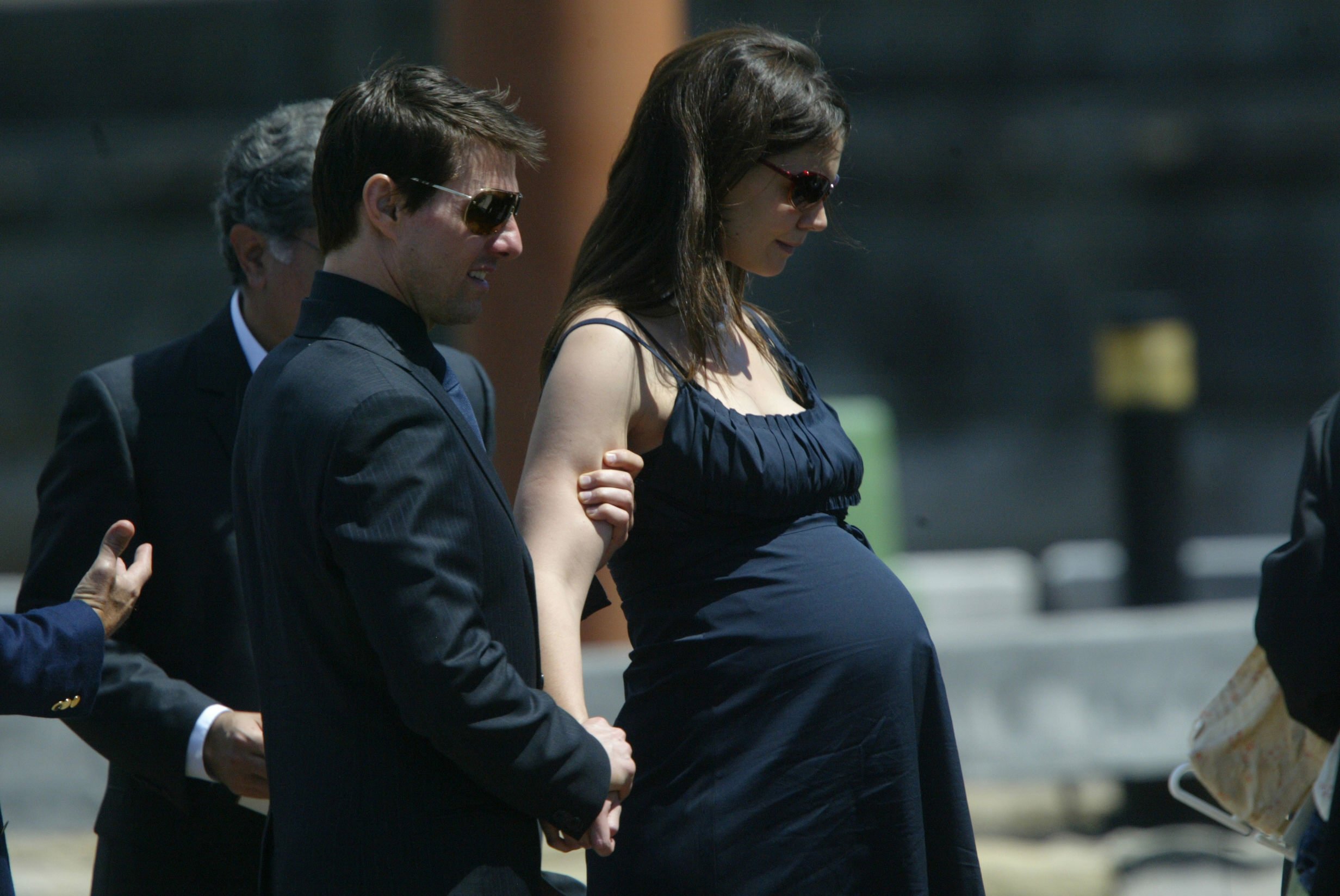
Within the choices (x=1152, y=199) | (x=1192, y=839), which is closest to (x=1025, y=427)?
(x=1152, y=199)

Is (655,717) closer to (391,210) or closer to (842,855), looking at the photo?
(842,855)

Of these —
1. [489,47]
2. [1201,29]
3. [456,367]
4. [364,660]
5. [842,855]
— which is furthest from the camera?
[1201,29]

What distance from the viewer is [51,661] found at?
197 centimetres

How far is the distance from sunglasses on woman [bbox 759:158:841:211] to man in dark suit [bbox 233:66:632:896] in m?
0.53

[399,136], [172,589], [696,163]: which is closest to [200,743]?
[172,589]

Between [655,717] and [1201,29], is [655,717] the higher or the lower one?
the lower one

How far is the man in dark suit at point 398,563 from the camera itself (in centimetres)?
178

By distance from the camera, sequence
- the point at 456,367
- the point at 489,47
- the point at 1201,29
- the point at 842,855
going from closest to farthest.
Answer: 1. the point at 842,855
2. the point at 456,367
3. the point at 489,47
4. the point at 1201,29

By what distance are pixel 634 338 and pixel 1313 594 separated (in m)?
1.28

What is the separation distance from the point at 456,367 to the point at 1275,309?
12360 millimetres

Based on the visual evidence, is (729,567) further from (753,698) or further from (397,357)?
(397,357)

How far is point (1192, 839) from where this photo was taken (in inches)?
204

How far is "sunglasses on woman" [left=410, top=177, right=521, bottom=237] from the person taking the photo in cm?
196

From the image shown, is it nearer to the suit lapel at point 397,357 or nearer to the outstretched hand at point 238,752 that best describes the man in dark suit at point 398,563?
the suit lapel at point 397,357
